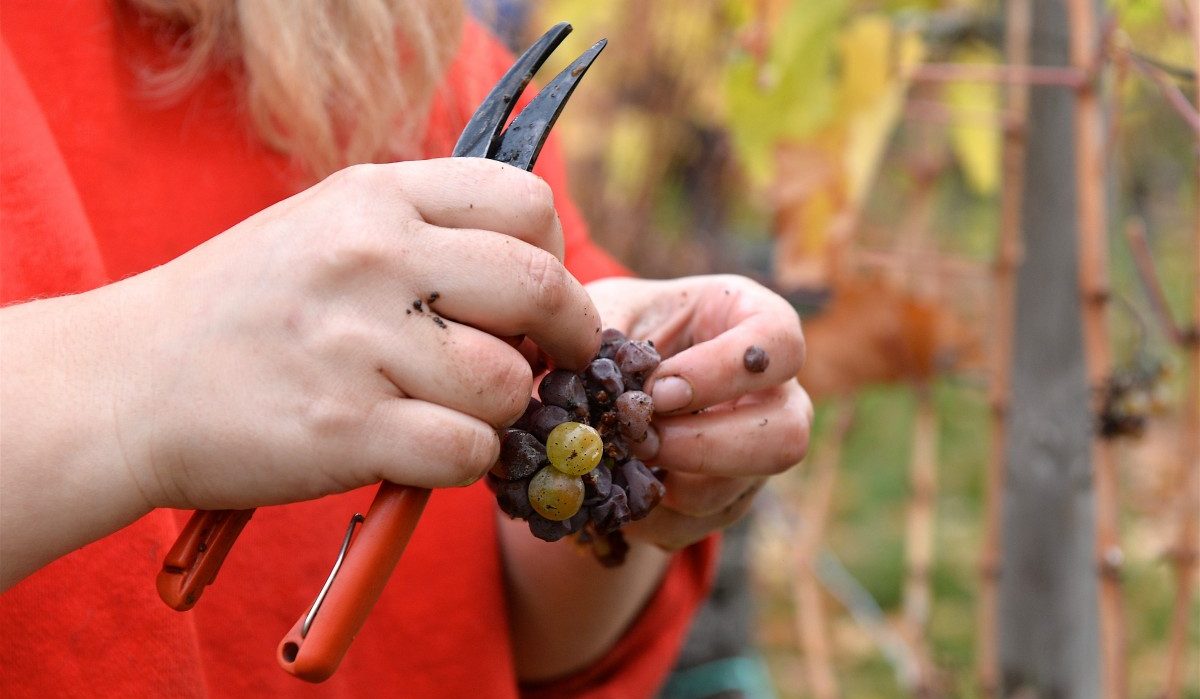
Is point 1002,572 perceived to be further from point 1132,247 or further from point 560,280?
point 560,280

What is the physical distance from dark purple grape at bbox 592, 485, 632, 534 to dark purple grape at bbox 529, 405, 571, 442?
0.06 meters

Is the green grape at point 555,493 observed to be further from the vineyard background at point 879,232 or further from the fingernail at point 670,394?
the vineyard background at point 879,232

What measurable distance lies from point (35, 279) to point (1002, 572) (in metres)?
1.18

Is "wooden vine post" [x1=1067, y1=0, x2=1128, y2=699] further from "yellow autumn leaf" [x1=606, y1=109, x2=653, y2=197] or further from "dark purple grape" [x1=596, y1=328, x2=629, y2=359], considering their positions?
"yellow autumn leaf" [x1=606, y1=109, x2=653, y2=197]

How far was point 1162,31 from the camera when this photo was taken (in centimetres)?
174

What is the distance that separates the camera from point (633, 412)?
25.7 inches

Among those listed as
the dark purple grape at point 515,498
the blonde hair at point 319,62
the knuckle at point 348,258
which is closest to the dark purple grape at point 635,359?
the dark purple grape at point 515,498

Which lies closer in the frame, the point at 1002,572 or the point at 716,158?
the point at 1002,572

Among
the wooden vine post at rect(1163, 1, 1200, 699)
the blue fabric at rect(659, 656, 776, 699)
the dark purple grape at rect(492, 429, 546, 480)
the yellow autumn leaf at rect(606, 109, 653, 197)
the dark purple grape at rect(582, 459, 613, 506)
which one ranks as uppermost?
the dark purple grape at rect(492, 429, 546, 480)

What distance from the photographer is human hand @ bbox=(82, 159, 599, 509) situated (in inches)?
20.1

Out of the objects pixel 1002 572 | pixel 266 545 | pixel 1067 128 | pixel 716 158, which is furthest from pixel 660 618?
pixel 716 158

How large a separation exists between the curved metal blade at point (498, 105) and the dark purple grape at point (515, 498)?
20cm

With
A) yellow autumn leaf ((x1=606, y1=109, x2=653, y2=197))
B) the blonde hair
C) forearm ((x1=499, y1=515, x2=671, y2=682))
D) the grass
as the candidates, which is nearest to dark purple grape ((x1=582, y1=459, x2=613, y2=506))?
forearm ((x1=499, y1=515, x2=671, y2=682))

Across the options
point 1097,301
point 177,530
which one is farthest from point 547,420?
point 1097,301
